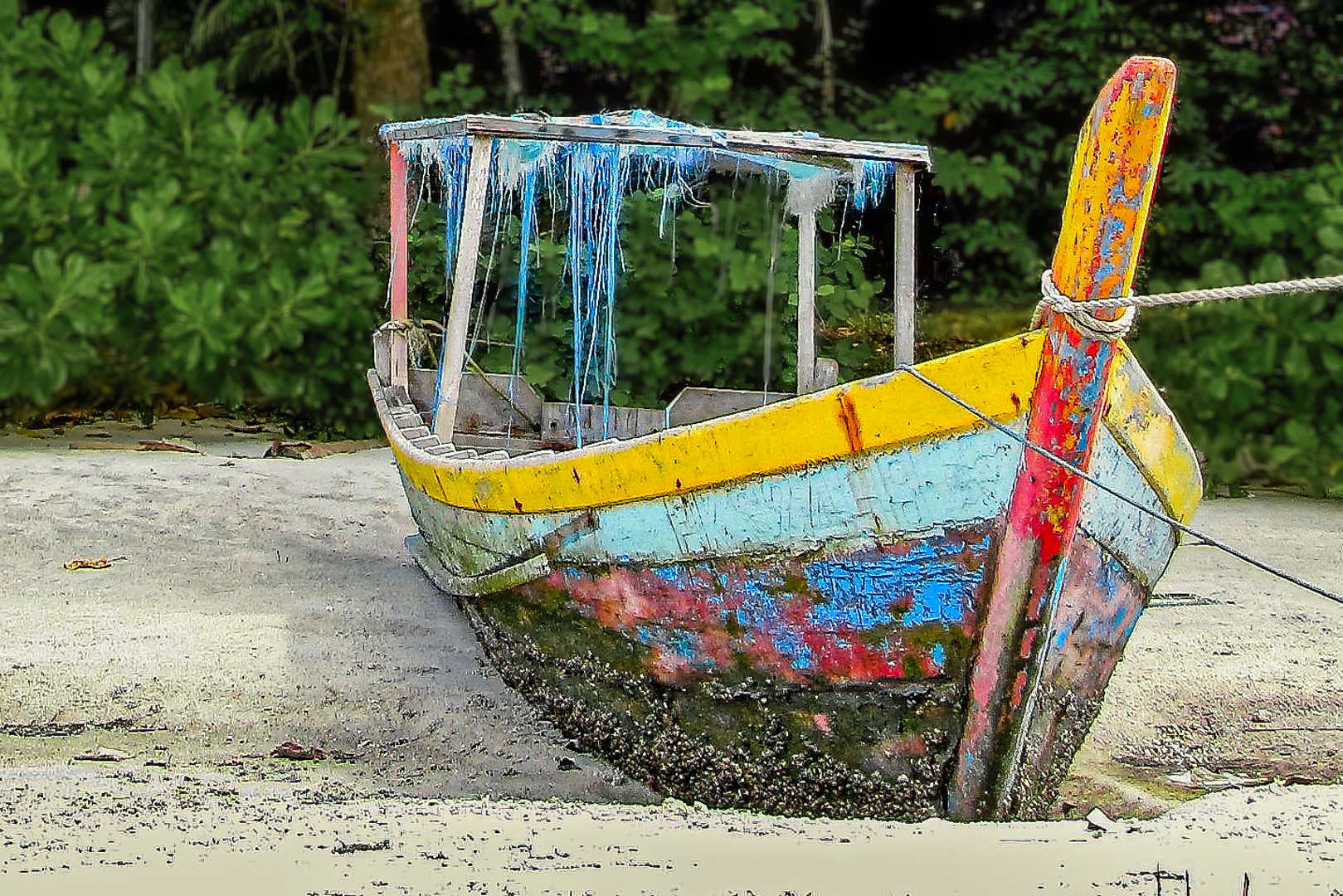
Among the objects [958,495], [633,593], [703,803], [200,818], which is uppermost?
[958,495]

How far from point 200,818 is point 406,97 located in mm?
7391

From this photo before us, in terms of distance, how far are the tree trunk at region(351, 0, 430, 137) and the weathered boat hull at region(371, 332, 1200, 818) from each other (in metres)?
6.32

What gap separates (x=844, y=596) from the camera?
11.4ft

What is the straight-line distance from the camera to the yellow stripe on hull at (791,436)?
10.5ft

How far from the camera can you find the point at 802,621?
354 centimetres

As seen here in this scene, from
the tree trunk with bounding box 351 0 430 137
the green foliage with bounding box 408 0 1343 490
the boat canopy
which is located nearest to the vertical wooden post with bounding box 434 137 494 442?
the boat canopy

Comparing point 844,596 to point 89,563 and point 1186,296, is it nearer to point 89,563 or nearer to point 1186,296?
point 1186,296

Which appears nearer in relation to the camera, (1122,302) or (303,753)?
(1122,302)

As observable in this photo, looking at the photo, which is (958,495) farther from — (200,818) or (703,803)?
(200,818)

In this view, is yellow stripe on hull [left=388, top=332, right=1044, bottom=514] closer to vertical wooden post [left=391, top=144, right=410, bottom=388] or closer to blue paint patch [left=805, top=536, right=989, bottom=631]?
blue paint patch [left=805, top=536, right=989, bottom=631]

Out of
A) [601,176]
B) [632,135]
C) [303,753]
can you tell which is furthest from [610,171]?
[303,753]

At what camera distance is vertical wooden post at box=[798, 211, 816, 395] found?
562 centimetres

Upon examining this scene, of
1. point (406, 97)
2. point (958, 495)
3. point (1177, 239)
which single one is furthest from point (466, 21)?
point (958, 495)

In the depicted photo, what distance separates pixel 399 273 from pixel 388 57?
426 centimetres
